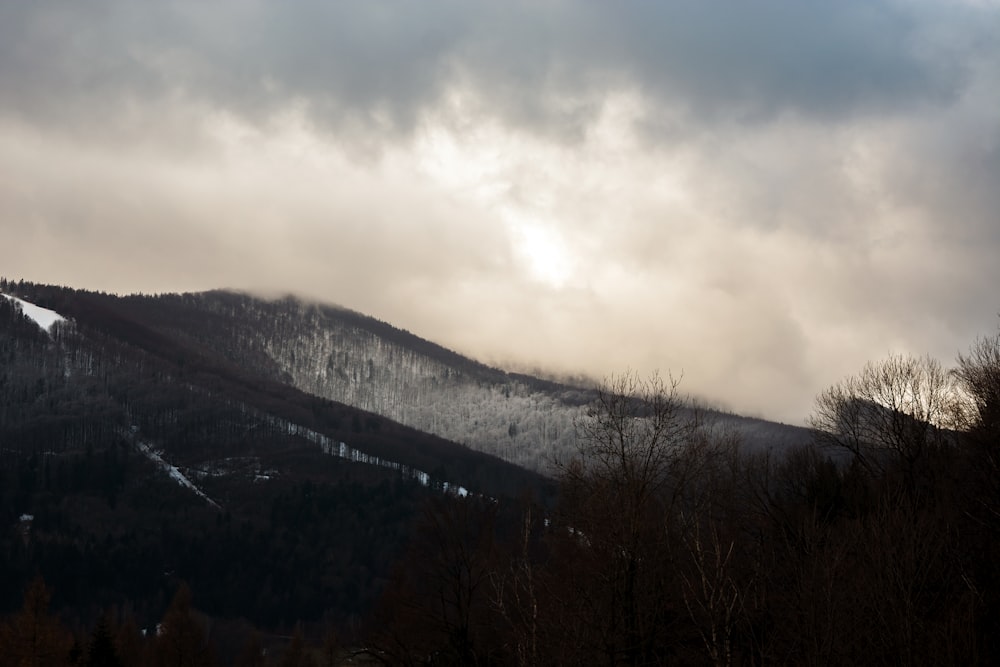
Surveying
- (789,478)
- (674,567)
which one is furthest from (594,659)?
(789,478)

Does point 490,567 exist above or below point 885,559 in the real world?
below

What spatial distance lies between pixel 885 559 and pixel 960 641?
738 cm

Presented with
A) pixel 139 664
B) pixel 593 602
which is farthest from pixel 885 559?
pixel 139 664

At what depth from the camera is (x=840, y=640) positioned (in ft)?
101

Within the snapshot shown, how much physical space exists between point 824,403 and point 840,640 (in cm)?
4488

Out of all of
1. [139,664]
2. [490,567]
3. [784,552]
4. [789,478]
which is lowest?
[139,664]

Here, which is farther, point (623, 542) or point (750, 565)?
point (750, 565)

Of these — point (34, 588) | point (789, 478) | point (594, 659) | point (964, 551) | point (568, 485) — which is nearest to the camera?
point (594, 659)

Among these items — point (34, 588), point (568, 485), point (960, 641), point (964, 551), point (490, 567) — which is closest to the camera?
point (960, 641)

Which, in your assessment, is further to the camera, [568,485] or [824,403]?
[824,403]

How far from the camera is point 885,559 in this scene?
120 feet

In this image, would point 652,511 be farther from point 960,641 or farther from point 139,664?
point 139,664

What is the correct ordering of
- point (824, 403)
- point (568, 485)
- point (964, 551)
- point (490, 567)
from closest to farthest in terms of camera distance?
point (964, 551) < point (568, 485) < point (490, 567) < point (824, 403)

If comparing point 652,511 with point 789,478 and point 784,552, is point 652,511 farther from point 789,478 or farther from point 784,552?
point 789,478
